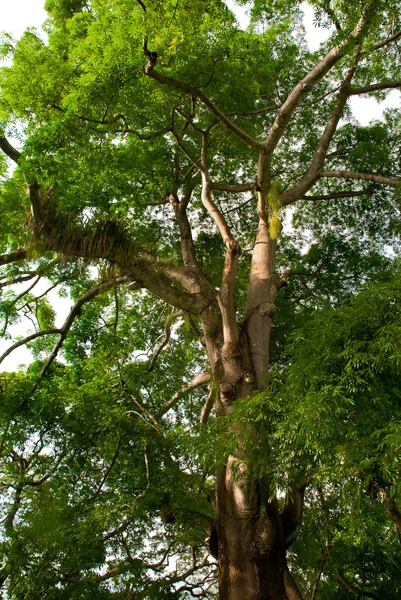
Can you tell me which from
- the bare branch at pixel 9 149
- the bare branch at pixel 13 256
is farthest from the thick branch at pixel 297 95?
the bare branch at pixel 9 149

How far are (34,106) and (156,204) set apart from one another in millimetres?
2710

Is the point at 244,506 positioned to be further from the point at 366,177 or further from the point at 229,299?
the point at 366,177

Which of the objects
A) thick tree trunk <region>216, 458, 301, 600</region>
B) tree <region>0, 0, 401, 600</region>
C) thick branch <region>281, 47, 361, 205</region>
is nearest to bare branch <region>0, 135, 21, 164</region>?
tree <region>0, 0, 401, 600</region>

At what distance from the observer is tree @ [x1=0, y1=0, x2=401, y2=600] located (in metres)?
3.53

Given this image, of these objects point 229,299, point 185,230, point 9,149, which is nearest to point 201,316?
point 229,299

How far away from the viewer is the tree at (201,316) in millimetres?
3525

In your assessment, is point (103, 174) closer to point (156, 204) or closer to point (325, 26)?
point (156, 204)

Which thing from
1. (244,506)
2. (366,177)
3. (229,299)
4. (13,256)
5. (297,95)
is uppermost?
(366,177)

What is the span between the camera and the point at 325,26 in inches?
203

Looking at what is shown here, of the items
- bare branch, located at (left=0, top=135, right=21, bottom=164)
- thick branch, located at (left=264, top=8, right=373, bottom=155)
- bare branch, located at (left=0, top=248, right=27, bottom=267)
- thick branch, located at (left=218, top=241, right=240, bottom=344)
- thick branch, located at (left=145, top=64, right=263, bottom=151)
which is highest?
bare branch, located at (left=0, top=135, right=21, bottom=164)

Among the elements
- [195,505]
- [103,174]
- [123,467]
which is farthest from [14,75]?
[195,505]

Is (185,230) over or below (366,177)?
over

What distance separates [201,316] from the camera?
5840 mm

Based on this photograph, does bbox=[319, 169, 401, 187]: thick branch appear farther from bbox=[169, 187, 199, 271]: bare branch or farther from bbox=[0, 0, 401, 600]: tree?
bbox=[169, 187, 199, 271]: bare branch
